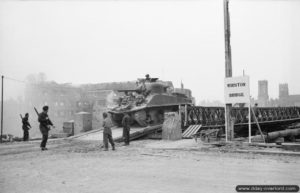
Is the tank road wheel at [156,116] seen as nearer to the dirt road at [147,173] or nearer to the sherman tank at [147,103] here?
the sherman tank at [147,103]

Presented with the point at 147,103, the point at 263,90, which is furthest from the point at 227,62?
the point at 263,90

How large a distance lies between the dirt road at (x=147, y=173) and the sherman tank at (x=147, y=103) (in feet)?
28.2

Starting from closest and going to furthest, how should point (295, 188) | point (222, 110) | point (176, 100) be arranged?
point (295, 188) → point (176, 100) → point (222, 110)

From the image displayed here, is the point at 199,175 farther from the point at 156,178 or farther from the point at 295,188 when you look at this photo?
the point at 295,188

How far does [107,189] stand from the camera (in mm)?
6363

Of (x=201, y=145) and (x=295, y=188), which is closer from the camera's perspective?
(x=295, y=188)

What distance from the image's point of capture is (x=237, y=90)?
13.1 metres

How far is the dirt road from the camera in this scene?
21.4 ft

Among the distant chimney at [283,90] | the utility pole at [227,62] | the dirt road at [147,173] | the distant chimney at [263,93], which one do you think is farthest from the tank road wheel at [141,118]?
the distant chimney at [283,90]

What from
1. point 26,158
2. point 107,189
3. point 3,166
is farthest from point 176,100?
point 107,189

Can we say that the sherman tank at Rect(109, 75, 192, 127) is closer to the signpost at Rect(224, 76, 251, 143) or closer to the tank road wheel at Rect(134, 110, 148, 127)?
the tank road wheel at Rect(134, 110, 148, 127)

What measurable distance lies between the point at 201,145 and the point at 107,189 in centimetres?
701

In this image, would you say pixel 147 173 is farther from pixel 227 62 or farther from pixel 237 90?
pixel 227 62

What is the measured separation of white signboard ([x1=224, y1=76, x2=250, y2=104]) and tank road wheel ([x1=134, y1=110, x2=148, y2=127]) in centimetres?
713
